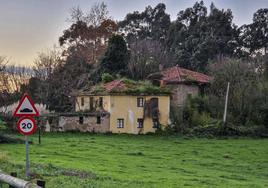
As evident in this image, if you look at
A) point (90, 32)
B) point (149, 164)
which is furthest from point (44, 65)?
point (149, 164)

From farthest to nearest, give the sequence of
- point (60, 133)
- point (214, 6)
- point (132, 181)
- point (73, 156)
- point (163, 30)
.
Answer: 1. point (163, 30)
2. point (214, 6)
3. point (60, 133)
4. point (73, 156)
5. point (132, 181)

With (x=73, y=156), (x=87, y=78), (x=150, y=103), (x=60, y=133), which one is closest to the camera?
(x=73, y=156)

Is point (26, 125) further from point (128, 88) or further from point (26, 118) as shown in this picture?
point (128, 88)

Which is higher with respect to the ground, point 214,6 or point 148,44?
point 214,6

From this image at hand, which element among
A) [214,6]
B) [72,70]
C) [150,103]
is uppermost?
[214,6]

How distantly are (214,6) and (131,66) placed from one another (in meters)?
30.8

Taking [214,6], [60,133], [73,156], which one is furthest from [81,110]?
[214,6]

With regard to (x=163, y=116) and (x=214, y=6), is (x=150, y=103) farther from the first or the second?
(x=214, y=6)

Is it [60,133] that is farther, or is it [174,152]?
[60,133]

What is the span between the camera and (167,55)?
3238 inches

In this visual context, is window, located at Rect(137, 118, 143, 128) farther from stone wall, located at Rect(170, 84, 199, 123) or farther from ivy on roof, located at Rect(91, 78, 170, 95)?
stone wall, located at Rect(170, 84, 199, 123)

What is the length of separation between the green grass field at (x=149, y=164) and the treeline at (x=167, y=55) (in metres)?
9.31

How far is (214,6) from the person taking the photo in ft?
296

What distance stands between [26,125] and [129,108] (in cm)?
3982
